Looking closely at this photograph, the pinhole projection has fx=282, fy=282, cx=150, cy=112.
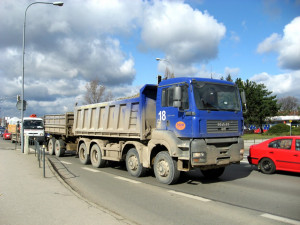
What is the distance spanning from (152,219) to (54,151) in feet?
42.2

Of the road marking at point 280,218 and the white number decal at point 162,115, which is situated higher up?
the white number decal at point 162,115

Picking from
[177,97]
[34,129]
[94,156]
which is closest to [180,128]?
[177,97]

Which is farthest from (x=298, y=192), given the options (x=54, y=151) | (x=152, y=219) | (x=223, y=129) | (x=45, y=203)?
(x=54, y=151)

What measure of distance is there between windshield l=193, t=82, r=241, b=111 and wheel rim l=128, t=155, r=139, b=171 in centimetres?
319

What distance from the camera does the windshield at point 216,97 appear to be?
7.73 m

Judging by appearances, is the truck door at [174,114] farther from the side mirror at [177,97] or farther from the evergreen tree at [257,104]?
the evergreen tree at [257,104]

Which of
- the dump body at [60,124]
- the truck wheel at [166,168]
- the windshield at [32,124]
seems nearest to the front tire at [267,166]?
the truck wheel at [166,168]

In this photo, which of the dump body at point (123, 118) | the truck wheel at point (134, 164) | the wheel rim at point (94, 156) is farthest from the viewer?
the wheel rim at point (94, 156)

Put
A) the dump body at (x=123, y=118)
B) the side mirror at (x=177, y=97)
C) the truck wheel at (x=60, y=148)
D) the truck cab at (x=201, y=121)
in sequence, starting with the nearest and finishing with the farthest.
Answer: the truck cab at (x=201, y=121), the side mirror at (x=177, y=97), the dump body at (x=123, y=118), the truck wheel at (x=60, y=148)

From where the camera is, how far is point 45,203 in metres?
5.89

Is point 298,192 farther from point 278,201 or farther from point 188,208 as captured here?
point 188,208

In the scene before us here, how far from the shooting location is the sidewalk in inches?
191

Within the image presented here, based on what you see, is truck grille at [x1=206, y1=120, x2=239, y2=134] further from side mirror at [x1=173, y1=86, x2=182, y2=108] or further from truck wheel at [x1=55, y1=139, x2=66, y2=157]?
truck wheel at [x1=55, y1=139, x2=66, y2=157]

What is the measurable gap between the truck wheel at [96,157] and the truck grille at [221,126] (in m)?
5.48
